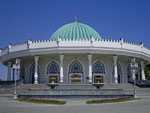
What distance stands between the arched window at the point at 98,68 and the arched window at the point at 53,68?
5.74 metres

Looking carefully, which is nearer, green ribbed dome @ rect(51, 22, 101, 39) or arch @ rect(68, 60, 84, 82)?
arch @ rect(68, 60, 84, 82)

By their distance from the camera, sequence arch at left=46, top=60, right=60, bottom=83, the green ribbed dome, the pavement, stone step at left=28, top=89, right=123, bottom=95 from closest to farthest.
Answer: the pavement → stone step at left=28, top=89, right=123, bottom=95 → arch at left=46, top=60, right=60, bottom=83 → the green ribbed dome

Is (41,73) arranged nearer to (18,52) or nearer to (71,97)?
(18,52)

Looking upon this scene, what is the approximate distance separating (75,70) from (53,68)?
351 cm

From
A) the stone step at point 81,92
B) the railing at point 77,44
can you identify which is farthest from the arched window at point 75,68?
the stone step at point 81,92

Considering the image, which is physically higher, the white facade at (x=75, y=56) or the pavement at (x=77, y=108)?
the white facade at (x=75, y=56)

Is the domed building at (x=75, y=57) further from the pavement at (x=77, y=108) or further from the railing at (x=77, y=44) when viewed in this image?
the pavement at (x=77, y=108)

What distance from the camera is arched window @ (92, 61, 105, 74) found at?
116 feet

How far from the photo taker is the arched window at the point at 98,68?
116ft

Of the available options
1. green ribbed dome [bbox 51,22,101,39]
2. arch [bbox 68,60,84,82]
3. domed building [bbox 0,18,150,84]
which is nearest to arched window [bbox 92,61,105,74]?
domed building [bbox 0,18,150,84]

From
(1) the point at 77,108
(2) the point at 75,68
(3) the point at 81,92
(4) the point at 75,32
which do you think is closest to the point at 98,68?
(2) the point at 75,68

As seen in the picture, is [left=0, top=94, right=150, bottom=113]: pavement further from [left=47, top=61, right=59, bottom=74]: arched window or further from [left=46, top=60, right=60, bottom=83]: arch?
[left=47, top=61, right=59, bottom=74]: arched window

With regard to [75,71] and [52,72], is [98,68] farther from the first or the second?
[52,72]

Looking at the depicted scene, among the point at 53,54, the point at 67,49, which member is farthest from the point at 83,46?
the point at 53,54
